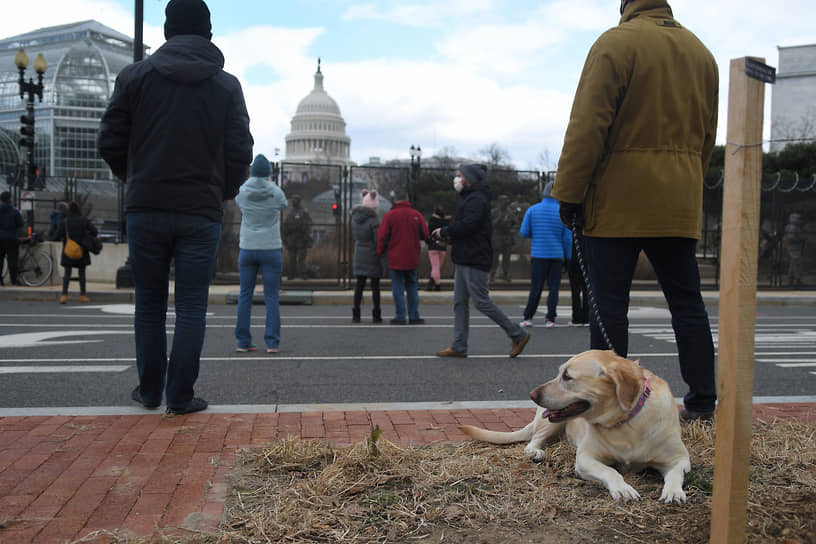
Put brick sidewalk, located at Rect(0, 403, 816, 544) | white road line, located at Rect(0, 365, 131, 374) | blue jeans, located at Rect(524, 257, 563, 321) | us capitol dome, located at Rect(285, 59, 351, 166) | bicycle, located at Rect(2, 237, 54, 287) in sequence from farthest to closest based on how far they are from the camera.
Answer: us capitol dome, located at Rect(285, 59, 351, 166)
bicycle, located at Rect(2, 237, 54, 287)
blue jeans, located at Rect(524, 257, 563, 321)
white road line, located at Rect(0, 365, 131, 374)
brick sidewalk, located at Rect(0, 403, 816, 544)

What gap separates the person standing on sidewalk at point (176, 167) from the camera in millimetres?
4129

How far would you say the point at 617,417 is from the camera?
2.89 metres

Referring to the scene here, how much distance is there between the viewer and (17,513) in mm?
2699

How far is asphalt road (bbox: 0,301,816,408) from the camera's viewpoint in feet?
17.2

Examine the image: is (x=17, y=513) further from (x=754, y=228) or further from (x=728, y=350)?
(x=754, y=228)

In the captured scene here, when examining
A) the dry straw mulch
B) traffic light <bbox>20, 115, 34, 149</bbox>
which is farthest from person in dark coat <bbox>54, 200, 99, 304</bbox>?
the dry straw mulch

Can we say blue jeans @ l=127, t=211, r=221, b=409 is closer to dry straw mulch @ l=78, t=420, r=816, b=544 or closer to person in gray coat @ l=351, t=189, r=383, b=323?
dry straw mulch @ l=78, t=420, r=816, b=544

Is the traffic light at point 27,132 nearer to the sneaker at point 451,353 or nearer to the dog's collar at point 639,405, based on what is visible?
the sneaker at point 451,353

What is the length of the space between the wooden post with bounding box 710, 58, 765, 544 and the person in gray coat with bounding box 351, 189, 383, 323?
869 centimetres

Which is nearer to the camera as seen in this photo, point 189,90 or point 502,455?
point 502,455

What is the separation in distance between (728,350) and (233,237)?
15.8 m

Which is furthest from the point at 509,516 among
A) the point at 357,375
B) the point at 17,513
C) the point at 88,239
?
the point at 88,239

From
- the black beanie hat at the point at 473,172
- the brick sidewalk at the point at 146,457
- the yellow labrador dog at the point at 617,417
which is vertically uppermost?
the black beanie hat at the point at 473,172

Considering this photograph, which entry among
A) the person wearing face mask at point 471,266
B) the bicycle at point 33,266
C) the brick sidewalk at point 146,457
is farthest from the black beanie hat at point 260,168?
the bicycle at point 33,266
